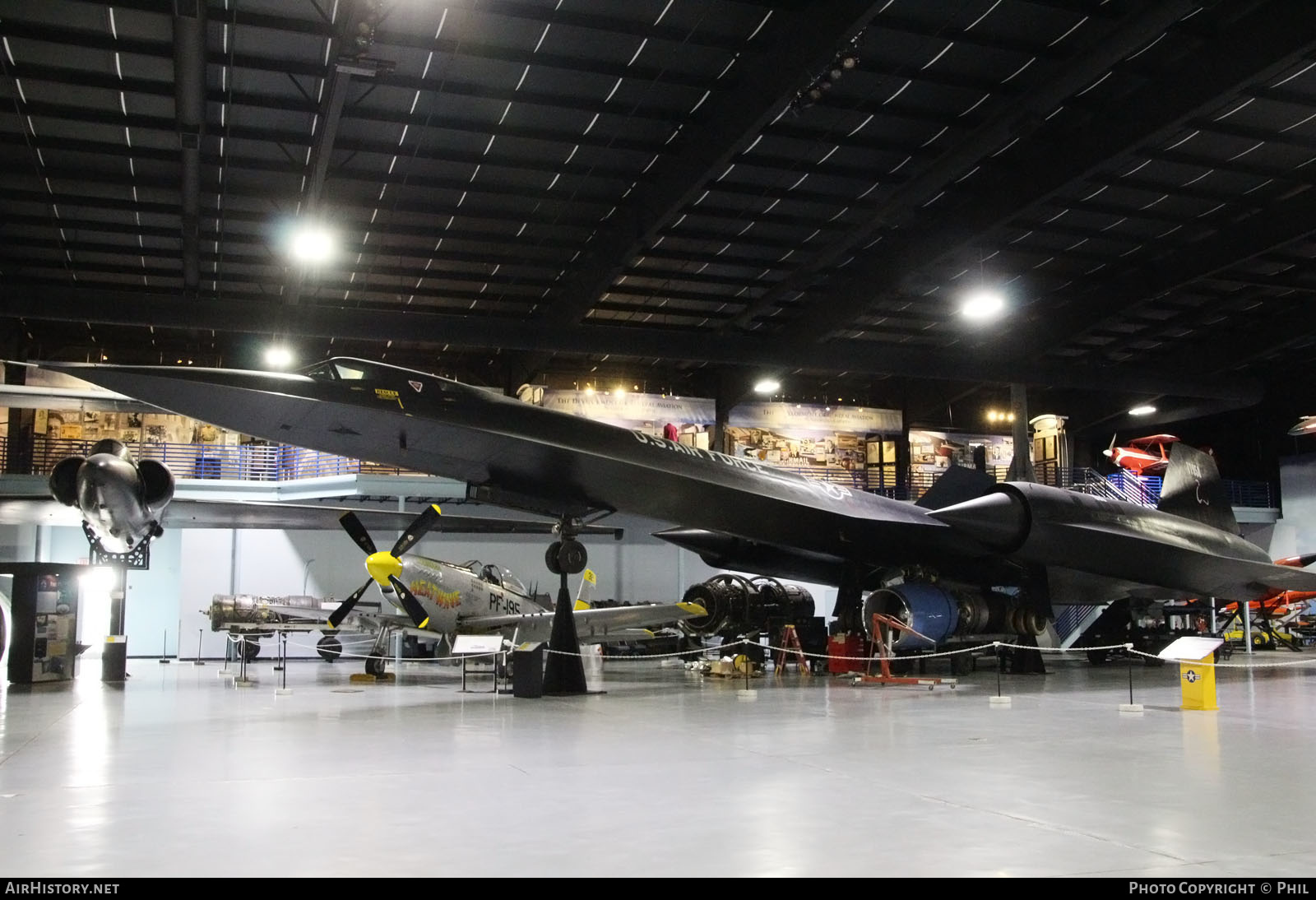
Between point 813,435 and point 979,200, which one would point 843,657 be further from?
point 813,435

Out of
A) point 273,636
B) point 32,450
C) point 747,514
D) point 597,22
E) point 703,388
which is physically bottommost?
point 273,636

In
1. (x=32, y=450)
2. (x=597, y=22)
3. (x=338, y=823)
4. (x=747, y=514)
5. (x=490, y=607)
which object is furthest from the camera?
(x=32, y=450)

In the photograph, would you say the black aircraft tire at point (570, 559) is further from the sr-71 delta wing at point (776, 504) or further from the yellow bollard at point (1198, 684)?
the yellow bollard at point (1198, 684)

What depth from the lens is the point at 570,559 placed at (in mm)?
12242

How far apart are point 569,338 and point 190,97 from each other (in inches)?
395

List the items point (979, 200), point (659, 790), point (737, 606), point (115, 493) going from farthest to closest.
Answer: point (737, 606) → point (979, 200) → point (115, 493) → point (659, 790)

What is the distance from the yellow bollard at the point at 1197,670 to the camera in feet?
34.3

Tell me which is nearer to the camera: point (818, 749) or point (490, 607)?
point (818, 749)

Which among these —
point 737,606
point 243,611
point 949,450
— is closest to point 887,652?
point 737,606

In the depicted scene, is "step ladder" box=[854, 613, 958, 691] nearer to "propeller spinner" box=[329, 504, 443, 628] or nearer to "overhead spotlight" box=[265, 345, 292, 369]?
"propeller spinner" box=[329, 504, 443, 628]

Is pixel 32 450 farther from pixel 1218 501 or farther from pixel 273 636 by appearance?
pixel 1218 501

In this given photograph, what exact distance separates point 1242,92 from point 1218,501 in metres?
7.52

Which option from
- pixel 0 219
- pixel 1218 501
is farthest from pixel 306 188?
pixel 1218 501

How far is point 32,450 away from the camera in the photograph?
25719 mm
